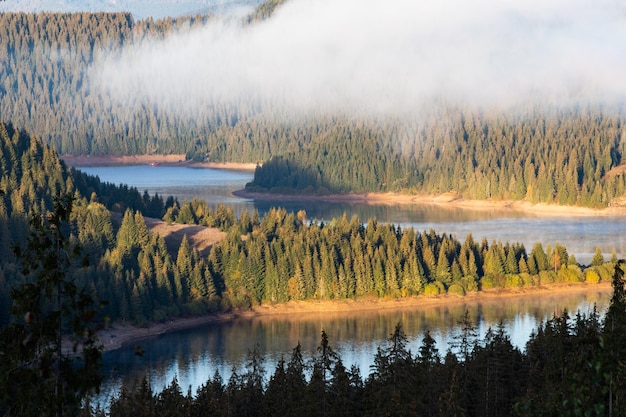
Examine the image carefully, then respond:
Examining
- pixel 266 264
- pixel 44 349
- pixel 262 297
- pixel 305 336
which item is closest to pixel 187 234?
pixel 266 264

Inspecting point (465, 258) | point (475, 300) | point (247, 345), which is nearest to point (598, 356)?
point (247, 345)

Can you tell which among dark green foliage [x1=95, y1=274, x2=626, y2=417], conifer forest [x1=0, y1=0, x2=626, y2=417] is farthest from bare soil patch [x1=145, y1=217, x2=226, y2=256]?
dark green foliage [x1=95, y1=274, x2=626, y2=417]

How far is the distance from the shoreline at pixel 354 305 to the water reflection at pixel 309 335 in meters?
1.22

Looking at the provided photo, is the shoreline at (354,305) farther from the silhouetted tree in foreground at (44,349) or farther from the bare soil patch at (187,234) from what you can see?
the silhouetted tree in foreground at (44,349)

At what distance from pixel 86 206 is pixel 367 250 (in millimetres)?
39897

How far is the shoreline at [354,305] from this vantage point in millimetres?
110750

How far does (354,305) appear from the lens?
121 meters

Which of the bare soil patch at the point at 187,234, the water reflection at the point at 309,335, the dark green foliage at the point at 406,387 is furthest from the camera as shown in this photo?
the bare soil patch at the point at 187,234

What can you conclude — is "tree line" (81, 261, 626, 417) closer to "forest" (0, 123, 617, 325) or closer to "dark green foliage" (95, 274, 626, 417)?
"dark green foliage" (95, 274, 626, 417)

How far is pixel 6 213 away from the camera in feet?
439

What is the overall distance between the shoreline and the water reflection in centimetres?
122

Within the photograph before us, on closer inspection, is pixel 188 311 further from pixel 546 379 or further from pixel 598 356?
pixel 598 356

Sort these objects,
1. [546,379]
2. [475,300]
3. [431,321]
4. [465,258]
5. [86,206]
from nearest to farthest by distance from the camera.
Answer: [546,379] → [431,321] → [475,300] → [465,258] → [86,206]

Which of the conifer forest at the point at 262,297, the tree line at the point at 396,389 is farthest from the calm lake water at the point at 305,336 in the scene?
the tree line at the point at 396,389
